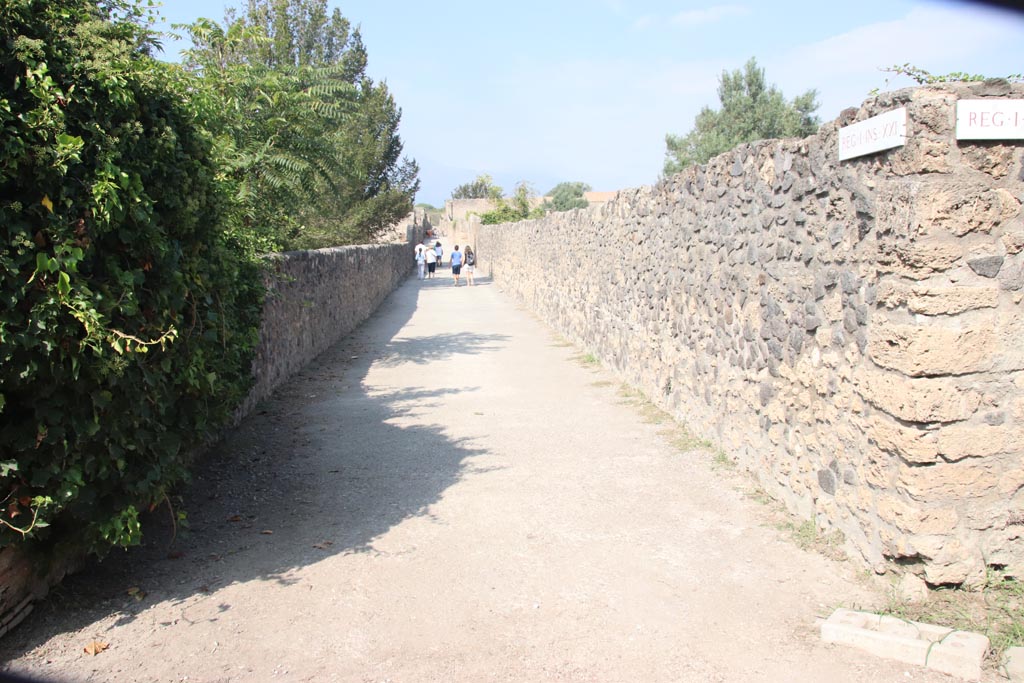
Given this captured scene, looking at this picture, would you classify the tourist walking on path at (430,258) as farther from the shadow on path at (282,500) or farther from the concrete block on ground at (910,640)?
the concrete block on ground at (910,640)

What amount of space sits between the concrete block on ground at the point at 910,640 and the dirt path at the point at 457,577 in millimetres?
80

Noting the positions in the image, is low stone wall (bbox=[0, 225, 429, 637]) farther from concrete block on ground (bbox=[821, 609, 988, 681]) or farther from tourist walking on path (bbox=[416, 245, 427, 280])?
tourist walking on path (bbox=[416, 245, 427, 280])

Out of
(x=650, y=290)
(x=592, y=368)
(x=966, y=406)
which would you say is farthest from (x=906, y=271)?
(x=592, y=368)

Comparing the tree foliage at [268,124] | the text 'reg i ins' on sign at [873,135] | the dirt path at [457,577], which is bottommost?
the dirt path at [457,577]

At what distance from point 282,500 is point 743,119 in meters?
45.6

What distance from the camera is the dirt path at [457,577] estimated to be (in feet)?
11.7

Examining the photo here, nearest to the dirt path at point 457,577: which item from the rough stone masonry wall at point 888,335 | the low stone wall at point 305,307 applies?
the rough stone masonry wall at point 888,335

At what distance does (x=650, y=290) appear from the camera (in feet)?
28.5

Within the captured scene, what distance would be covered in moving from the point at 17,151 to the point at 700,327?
17.3ft

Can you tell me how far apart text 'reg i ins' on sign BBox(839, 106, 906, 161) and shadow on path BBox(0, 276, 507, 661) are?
11.2 ft

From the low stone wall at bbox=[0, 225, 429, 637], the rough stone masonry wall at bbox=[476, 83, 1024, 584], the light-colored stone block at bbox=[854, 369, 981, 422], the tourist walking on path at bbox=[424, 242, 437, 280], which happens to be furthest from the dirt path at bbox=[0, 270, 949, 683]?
the tourist walking on path at bbox=[424, 242, 437, 280]

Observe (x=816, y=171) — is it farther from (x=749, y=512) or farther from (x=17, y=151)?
(x=17, y=151)

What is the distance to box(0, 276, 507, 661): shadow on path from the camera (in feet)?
13.7

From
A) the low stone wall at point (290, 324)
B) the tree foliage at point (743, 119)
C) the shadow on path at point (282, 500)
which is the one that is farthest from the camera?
the tree foliage at point (743, 119)
